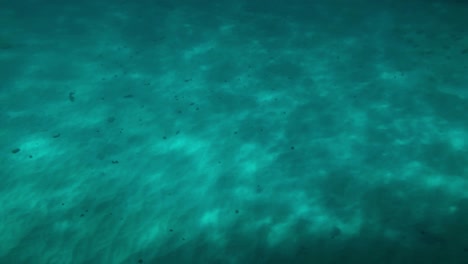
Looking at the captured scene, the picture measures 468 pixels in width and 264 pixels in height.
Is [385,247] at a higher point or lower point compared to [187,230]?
higher

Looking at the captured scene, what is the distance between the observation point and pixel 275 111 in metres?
18.7

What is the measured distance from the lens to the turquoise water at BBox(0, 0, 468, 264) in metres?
13.5

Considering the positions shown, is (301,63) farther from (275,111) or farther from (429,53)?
(429,53)

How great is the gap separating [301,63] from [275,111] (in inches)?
172

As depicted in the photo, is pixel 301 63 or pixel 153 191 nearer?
pixel 153 191

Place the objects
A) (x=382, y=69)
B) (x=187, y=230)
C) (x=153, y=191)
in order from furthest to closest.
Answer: (x=382, y=69)
(x=153, y=191)
(x=187, y=230)

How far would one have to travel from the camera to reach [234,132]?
17719mm

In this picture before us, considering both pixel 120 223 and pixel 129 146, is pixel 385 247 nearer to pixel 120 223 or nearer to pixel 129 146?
pixel 120 223

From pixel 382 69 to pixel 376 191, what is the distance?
28.1 feet

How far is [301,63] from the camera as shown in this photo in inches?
844

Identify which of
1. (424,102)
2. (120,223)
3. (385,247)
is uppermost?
(424,102)

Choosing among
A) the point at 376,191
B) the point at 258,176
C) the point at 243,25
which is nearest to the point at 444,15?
the point at 243,25

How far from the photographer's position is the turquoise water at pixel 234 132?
44.2ft

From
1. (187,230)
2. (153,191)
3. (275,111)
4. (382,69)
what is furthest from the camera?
(382,69)
